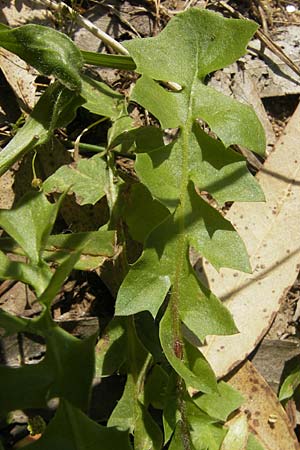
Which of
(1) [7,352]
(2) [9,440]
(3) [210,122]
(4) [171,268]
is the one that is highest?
(3) [210,122]

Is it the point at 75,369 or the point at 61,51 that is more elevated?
the point at 61,51

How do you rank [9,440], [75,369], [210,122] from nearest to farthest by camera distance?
[75,369] → [210,122] → [9,440]

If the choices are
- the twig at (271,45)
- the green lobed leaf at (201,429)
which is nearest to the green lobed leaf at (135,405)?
the green lobed leaf at (201,429)

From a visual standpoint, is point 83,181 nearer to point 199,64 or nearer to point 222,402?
point 199,64

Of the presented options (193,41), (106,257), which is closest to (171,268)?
(106,257)

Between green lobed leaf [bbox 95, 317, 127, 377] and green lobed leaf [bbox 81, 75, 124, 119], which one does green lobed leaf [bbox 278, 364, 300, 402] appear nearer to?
green lobed leaf [bbox 95, 317, 127, 377]

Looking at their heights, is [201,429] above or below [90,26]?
below

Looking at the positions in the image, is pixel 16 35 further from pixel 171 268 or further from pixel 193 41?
pixel 171 268

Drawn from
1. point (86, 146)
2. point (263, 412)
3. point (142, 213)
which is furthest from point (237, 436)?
point (86, 146)
